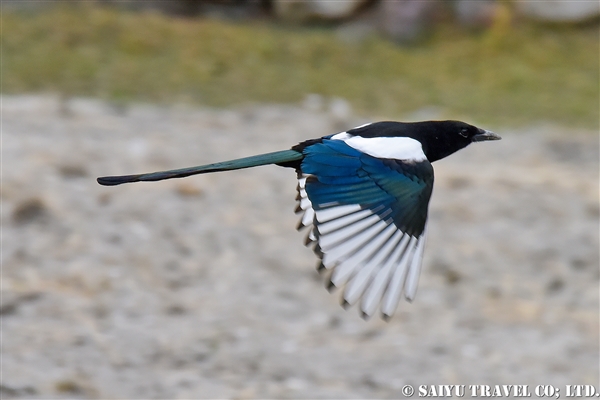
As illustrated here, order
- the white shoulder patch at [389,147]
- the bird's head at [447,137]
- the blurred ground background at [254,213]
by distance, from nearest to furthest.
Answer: the white shoulder patch at [389,147] < the bird's head at [447,137] < the blurred ground background at [254,213]

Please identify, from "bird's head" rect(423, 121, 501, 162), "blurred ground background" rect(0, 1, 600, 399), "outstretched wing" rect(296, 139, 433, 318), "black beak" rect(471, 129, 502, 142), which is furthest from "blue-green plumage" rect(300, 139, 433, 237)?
"blurred ground background" rect(0, 1, 600, 399)

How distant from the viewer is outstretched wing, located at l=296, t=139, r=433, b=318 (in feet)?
7.66

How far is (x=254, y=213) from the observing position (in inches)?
188

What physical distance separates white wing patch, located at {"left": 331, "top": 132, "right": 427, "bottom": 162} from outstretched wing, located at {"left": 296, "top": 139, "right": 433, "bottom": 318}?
Result: 0.06ft

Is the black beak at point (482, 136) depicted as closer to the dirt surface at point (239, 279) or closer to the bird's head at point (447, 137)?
the bird's head at point (447, 137)

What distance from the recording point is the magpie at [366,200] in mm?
2346

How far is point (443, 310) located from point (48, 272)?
4.69 ft

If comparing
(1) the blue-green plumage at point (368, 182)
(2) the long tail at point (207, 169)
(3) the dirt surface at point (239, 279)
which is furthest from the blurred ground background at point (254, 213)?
(1) the blue-green plumage at point (368, 182)

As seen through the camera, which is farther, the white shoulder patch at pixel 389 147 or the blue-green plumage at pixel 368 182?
the white shoulder patch at pixel 389 147

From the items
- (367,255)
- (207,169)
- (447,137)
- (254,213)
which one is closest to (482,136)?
(447,137)

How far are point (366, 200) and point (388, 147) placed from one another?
0.17 m

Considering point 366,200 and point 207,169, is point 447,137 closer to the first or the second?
point 366,200

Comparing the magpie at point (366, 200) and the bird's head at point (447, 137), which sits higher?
the bird's head at point (447, 137)

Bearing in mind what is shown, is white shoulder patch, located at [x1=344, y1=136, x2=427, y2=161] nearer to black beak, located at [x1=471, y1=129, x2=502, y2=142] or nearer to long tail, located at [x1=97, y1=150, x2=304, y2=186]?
long tail, located at [x1=97, y1=150, x2=304, y2=186]
